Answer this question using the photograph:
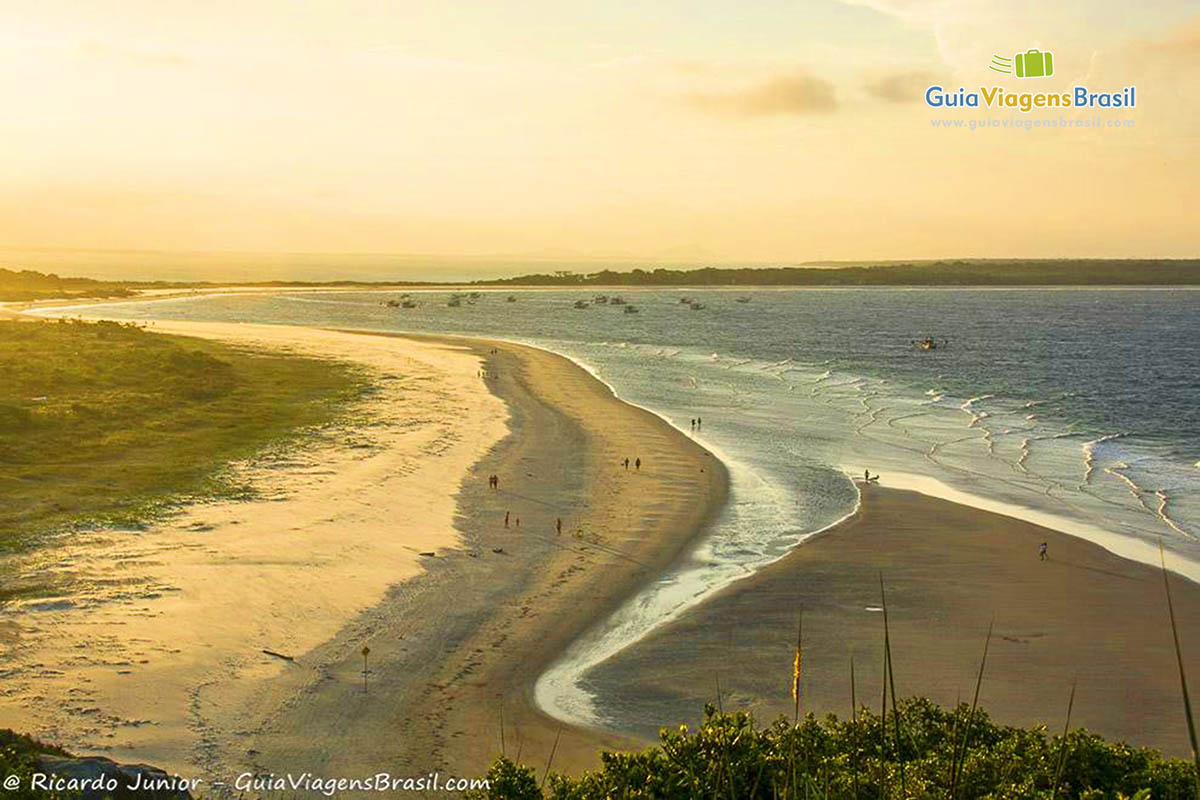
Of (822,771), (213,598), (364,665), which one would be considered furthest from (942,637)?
(213,598)

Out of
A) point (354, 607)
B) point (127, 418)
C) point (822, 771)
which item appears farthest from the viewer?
point (127, 418)

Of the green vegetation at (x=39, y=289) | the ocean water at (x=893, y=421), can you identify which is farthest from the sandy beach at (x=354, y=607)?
the green vegetation at (x=39, y=289)

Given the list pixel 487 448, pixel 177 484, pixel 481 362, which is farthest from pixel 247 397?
pixel 481 362

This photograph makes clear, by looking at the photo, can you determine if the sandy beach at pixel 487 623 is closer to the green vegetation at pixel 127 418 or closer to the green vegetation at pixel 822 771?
the green vegetation at pixel 822 771

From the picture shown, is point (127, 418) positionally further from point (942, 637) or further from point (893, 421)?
point (893, 421)

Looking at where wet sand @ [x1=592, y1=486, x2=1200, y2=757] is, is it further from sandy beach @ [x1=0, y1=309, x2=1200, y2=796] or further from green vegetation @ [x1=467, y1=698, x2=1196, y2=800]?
green vegetation @ [x1=467, y1=698, x2=1196, y2=800]

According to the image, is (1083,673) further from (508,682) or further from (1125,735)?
(508,682)
